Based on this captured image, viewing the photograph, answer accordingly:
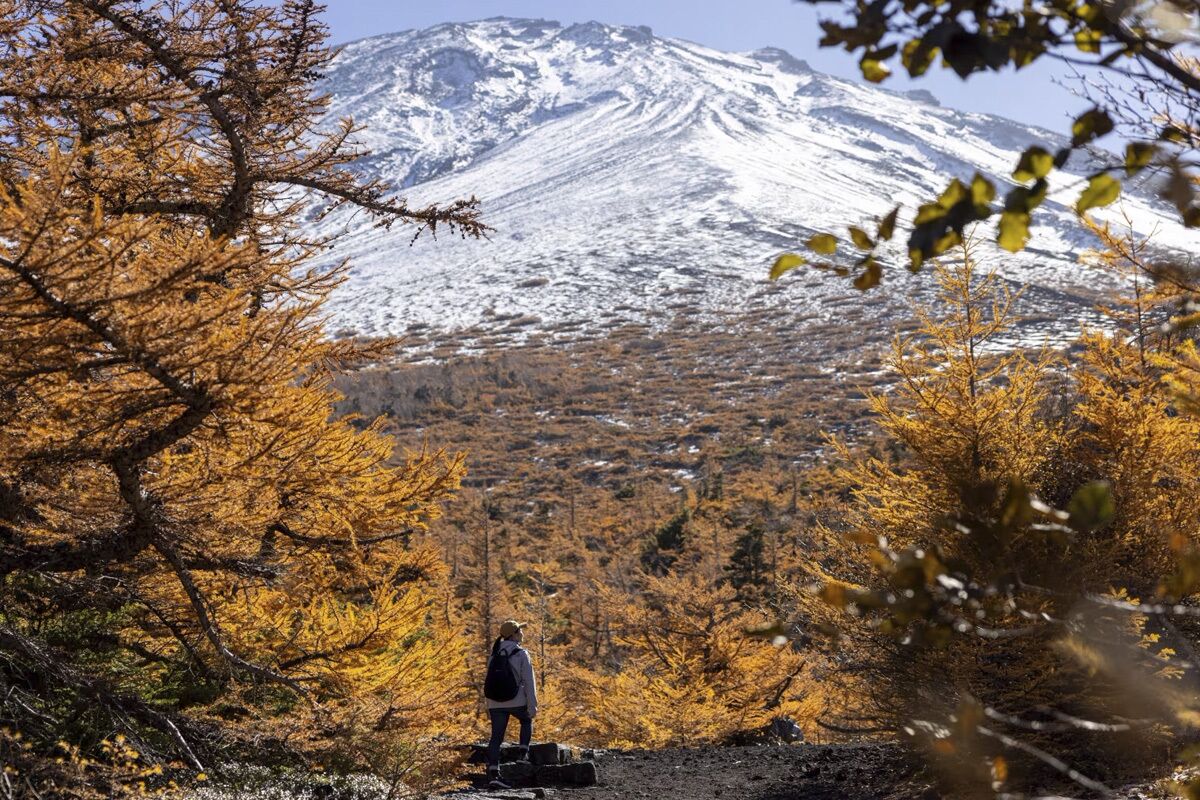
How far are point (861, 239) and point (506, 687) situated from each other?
6437 millimetres

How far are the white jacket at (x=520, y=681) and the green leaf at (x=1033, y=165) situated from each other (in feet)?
21.1

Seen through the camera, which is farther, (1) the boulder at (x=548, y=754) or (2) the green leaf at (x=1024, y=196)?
(1) the boulder at (x=548, y=754)

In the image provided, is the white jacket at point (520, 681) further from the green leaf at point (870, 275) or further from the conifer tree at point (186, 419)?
the green leaf at point (870, 275)

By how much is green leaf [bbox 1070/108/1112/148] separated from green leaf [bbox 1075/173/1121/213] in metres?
0.07

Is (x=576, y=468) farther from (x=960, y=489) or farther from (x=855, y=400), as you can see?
(x=960, y=489)

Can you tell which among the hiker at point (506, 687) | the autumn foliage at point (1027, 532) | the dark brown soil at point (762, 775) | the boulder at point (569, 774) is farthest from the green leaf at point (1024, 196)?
the boulder at point (569, 774)

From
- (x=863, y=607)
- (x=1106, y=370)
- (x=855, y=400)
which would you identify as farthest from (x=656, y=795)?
(x=855, y=400)

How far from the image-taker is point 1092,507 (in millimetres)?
1014

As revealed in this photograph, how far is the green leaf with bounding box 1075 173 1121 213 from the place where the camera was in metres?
1.12

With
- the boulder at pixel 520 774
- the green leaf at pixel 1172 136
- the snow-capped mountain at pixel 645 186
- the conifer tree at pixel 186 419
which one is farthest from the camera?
the snow-capped mountain at pixel 645 186

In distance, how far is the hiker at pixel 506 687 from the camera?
7.12m

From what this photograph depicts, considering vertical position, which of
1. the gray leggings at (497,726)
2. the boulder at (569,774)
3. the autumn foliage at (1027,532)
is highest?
the autumn foliage at (1027,532)

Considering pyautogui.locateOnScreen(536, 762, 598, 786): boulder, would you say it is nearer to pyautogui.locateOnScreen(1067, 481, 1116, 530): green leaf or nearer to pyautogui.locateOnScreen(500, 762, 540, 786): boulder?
pyautogui.locateOnScreen(500, 762, 540, 786): boulder

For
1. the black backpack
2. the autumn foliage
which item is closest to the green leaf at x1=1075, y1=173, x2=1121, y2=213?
the autumn foliage
